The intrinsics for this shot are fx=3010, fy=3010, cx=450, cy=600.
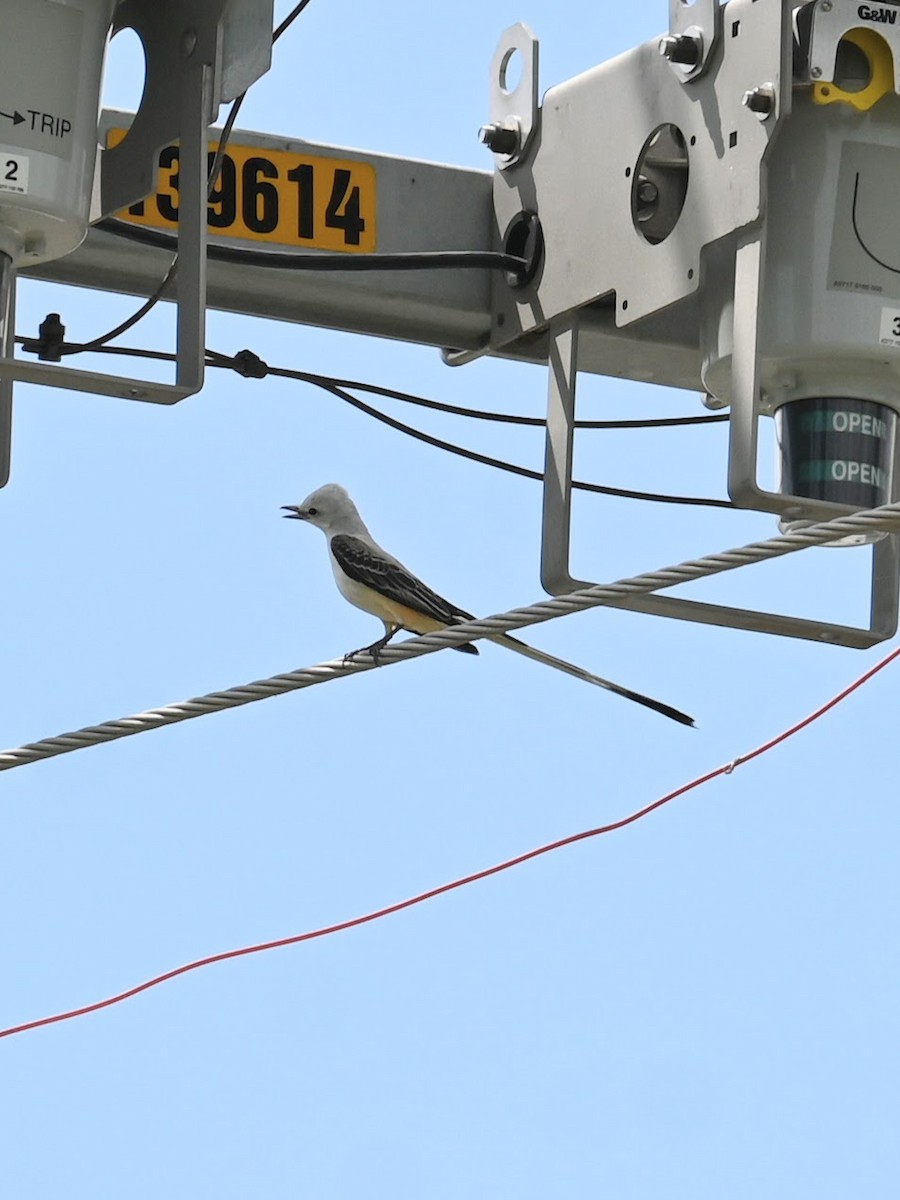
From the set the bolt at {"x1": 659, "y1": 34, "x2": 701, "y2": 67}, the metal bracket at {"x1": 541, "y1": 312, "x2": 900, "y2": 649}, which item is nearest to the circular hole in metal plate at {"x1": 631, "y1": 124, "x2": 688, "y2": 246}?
the bolt at {"x1": 659, "y1": 34, "x2": 701, "y2": 67}

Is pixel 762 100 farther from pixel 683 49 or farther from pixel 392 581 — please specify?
pixel 392 581

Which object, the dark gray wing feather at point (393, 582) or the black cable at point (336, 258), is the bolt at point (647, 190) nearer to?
the black cable at point (336, 258)

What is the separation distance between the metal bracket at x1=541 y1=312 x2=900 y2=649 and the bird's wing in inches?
71.8

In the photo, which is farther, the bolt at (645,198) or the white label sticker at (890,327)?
the bolt at (645,198)

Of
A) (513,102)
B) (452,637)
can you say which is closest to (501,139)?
(513,102)

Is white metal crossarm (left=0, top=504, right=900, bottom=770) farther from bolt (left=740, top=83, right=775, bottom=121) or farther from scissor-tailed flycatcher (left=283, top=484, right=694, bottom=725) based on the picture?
scissor-tailed flycatcher (left=283, top=484, right=694, bottom=725)

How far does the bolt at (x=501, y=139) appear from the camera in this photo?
6566mm

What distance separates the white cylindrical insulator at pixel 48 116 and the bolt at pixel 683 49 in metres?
1.21

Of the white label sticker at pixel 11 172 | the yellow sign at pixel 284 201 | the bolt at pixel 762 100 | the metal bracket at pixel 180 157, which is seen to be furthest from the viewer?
the yellow sign at pixel 284 201

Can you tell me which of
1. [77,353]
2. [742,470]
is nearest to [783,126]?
[742,470]

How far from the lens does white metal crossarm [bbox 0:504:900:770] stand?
5.14 meters

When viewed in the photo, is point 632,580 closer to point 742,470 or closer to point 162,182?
point 742,470

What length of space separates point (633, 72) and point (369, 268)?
Result: 2.25 feet

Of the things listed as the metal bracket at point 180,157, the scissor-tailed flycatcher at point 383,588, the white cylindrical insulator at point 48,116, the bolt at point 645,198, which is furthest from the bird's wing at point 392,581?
the white cylindrical insulator at point 48,116
